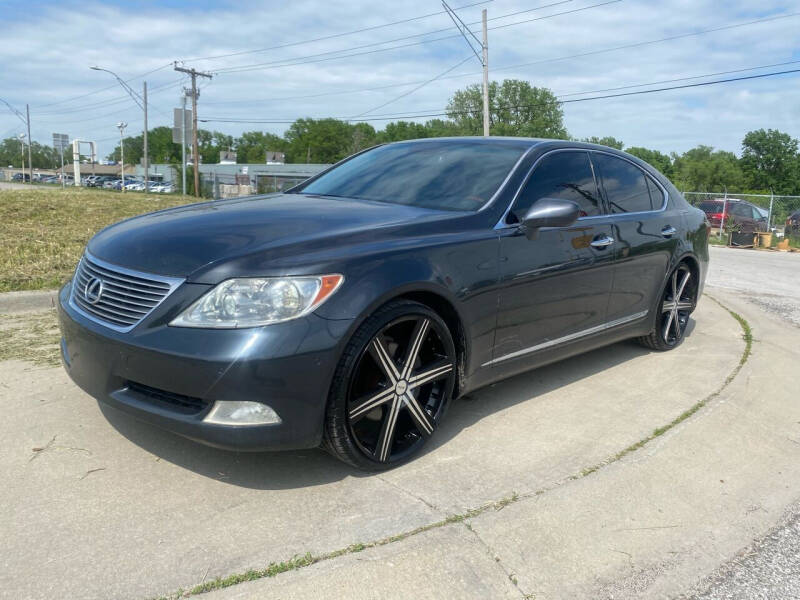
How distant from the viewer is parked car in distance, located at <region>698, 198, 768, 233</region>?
23.0 meters

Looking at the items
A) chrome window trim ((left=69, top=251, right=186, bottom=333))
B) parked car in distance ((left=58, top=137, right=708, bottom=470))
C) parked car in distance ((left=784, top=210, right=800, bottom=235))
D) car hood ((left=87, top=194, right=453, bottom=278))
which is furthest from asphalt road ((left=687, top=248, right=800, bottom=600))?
parked car in distance ((left=784, top=210, right=800, bottom=235))

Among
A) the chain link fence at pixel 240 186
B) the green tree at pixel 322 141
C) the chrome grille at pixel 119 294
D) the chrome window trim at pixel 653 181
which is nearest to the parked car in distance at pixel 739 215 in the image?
the chrome window trim at pixel 653 181

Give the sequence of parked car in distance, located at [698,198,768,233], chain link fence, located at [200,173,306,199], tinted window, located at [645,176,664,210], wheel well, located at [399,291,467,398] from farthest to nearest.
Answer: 1. chain link fence, located at [200,173,306,199]
2. parked car in distance, located at [698,198,768,233]
3. tinted window, located at [645,176,664,210]
4. wheel well, located at [399,291,467,398]

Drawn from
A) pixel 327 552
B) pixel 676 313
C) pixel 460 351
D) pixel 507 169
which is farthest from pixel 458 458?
pixel 676 313

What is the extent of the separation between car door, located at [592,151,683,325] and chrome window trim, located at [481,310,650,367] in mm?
14

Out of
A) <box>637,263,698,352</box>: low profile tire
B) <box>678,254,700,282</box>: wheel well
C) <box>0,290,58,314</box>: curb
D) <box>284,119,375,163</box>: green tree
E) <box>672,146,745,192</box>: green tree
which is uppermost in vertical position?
<box>284,119,375,163</box>: green tree

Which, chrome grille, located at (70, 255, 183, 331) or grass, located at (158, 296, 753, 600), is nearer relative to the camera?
grass, located at (158, 296, 753, 600)

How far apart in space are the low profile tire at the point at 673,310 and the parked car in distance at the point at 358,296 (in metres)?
0.87

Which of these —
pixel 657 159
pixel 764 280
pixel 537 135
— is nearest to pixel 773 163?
pixel 657 159

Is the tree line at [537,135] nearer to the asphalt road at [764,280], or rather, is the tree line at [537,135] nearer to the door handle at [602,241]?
the asphalt road at [764,280]

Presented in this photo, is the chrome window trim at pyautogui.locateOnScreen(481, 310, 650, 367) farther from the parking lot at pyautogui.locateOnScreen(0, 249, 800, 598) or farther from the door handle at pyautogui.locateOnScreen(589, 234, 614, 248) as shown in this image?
the door handle at pyautogui.locateOnScreen(589, 234, 614, 248)

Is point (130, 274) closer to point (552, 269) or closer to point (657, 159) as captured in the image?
point (552, 269)

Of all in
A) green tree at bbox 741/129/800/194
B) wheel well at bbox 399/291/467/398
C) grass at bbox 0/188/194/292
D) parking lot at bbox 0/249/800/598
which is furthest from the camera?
green tree at bbox 741/129/800/194

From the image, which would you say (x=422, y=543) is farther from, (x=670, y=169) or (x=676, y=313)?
(x=670, y=169)
